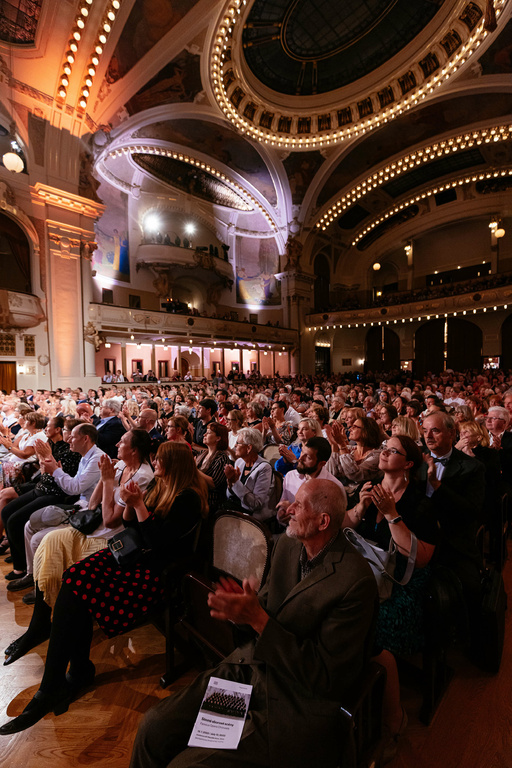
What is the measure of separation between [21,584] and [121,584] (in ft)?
5.48

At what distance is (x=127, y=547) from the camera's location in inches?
81.3

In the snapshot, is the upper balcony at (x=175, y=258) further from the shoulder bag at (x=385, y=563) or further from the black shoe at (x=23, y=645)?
the shoulder bag at (x=385, y=563)

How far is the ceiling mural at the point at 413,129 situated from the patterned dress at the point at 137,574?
21.9m

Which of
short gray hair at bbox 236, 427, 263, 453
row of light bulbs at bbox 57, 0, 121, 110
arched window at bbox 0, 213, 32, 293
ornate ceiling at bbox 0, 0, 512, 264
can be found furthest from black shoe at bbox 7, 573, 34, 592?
row of light bulbs at bbox 57, 0, 121, 110

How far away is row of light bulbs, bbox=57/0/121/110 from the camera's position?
10625mm

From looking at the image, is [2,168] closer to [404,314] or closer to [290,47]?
[290,47]

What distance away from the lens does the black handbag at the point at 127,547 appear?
2.06 meters

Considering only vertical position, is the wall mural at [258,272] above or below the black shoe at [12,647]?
above

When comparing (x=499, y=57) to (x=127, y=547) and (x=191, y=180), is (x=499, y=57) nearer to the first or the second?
(x=191, y=180)

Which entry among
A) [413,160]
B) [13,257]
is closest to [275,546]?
[13,257]

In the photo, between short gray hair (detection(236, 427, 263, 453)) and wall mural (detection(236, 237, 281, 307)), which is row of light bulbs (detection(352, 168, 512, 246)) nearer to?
wall mural (detection(236, 237, 281, 307))

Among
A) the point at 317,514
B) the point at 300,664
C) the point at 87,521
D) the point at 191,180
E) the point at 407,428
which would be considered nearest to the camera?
the point at 300,664

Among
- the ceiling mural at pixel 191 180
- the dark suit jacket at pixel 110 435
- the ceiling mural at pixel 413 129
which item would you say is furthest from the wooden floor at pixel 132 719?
the ceiling mural at pixel 413 129

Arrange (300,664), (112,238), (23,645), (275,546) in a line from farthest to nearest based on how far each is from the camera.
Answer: (112,238) < (23,645) < (275,546) < (300,664)
